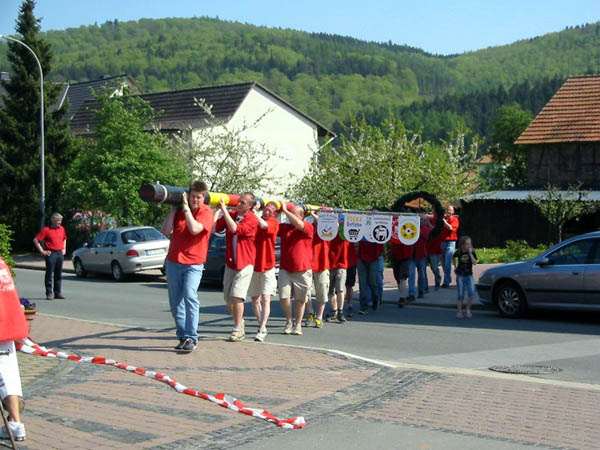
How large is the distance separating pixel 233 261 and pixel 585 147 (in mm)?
34412

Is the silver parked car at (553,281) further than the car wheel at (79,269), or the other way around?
the car wheel at (79,269)

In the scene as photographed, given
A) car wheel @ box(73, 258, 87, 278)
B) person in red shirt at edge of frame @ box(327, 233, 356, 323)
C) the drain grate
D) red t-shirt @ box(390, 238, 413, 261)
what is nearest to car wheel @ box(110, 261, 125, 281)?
car wheel @ box(73, 258, 87, 278)

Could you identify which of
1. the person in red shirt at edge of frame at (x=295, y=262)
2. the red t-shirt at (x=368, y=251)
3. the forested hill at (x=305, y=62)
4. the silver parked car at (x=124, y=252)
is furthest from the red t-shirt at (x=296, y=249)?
the forested hill at (x=305, y=62)

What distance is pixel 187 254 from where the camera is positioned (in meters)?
10.8

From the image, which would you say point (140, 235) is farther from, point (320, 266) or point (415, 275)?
point (320, 266)

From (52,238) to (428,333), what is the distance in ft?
28.6

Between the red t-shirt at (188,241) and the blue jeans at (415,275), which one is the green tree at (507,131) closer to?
the blue jeans at (415,275)

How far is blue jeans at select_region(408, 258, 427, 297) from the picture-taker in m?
17.8

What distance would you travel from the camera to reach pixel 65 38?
172 m

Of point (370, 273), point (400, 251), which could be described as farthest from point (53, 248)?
point (400, 251)

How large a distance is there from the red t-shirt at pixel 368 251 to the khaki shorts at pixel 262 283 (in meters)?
3.53

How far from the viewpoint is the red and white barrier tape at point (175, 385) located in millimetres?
7834

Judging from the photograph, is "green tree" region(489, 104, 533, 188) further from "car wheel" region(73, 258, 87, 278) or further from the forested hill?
"car wheel" region(73, 258, 87, 278)

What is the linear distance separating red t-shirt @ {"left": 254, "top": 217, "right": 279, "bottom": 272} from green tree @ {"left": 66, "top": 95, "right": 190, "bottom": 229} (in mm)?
21314
